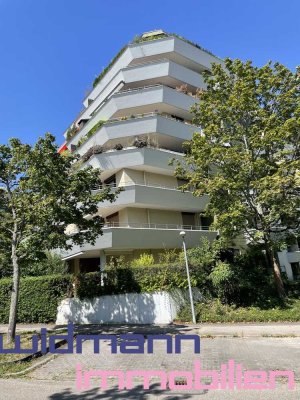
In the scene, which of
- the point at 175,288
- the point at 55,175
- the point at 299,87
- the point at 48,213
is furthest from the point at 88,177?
the point at 299,87

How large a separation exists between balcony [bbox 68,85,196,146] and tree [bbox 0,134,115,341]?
13.8m

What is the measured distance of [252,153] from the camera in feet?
55.8

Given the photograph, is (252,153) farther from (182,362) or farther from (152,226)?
(182,362)

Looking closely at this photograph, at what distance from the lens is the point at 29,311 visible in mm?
18203

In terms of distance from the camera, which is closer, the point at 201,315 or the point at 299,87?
the point at 201,315

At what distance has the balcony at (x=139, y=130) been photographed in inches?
973

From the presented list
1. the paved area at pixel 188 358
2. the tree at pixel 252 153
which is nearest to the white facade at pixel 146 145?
the tree at pixel 252 153

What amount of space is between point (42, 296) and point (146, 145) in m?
11.7

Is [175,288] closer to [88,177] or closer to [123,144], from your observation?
[88,177]

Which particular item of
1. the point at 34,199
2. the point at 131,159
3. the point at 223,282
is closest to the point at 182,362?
the point at 34,199

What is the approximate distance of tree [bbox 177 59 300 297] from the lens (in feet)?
52.6

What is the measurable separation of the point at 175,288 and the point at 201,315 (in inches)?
69.4

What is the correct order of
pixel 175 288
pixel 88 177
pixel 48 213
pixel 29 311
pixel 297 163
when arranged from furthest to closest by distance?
pixel 29 311
pixel 175 288
pixel 297 163
pixel 88 177
pixel 48 213

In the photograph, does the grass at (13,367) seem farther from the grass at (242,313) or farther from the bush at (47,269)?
the bush at (47,269)
